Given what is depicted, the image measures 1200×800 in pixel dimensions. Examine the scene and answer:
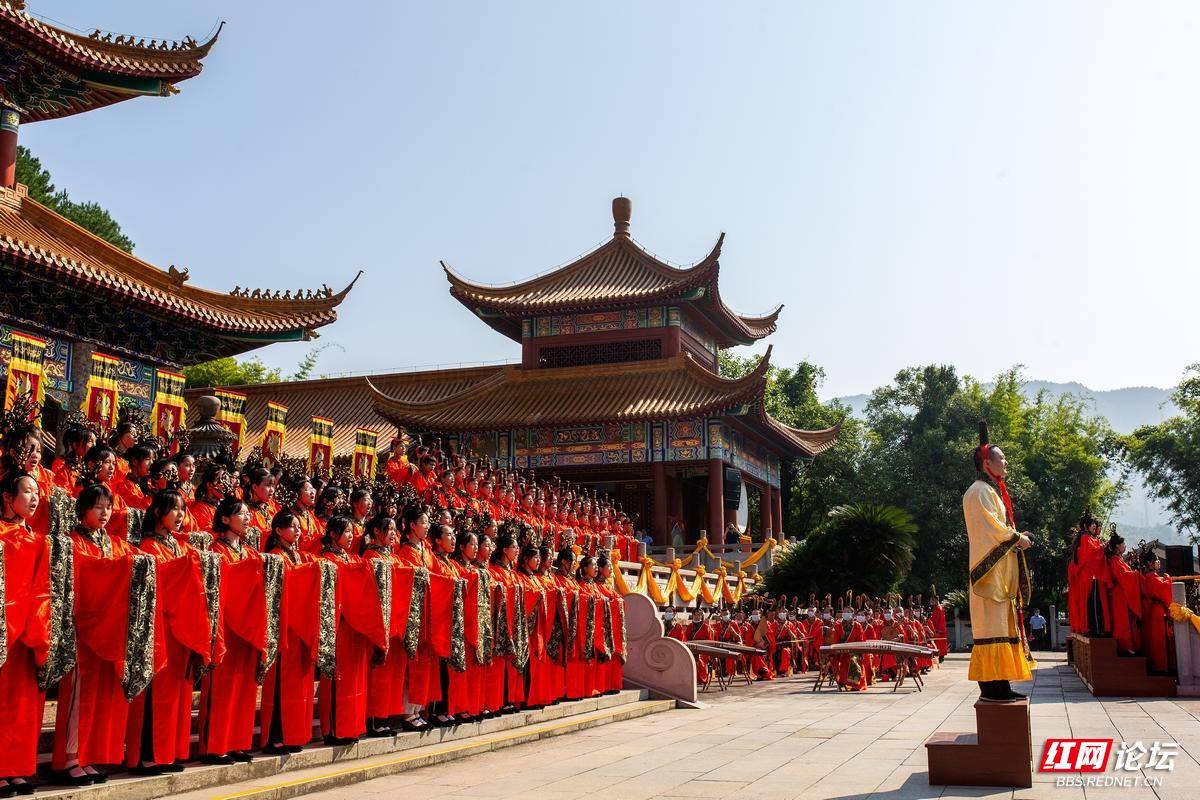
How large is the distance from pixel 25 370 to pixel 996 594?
12.6 metres

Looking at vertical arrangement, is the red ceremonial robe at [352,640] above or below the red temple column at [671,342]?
below

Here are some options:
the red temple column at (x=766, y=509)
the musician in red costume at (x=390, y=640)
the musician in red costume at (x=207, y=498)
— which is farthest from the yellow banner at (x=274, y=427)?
the red temple column at (x=766, y=509)

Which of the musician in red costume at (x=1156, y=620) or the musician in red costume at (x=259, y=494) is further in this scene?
the musician in red costume at (x=1156, y=620)

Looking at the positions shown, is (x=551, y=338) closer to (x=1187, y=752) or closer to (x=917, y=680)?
(x=917, y=680)

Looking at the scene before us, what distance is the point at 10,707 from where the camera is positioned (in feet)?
16.7

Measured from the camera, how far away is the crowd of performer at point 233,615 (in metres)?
5.29

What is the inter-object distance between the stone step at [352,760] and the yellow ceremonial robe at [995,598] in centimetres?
374

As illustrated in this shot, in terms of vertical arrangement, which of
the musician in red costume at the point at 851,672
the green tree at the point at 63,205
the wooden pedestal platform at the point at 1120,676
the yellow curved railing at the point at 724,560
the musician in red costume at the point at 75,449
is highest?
the green tree at the point at 63,205

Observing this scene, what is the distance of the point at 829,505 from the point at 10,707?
3507 cm

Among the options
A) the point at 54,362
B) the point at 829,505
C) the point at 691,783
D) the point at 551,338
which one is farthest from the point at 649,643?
the point at 829,505

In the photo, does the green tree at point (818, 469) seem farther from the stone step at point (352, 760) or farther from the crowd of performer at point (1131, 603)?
the stone step at point (352, 760)

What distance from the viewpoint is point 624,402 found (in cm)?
2759

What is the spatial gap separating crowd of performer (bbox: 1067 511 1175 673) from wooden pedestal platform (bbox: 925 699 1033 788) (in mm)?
7587

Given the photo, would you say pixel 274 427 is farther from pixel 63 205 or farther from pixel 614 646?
pixel 63 205
